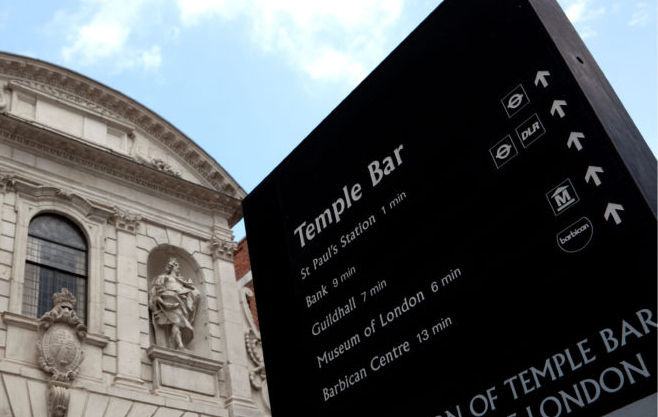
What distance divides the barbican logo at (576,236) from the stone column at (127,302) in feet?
41.2

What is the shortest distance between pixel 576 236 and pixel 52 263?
14.0 m

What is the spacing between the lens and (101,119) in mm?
19031

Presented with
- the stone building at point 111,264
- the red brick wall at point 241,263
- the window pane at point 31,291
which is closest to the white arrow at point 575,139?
the stone building at point 111,264

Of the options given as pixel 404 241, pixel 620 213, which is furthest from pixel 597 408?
pixel 404 241

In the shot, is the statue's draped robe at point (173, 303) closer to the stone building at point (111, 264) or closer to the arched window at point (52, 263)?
the stone building at point (111, 264)

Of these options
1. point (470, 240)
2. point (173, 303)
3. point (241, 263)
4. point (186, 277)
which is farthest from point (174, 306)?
point (470, 240)

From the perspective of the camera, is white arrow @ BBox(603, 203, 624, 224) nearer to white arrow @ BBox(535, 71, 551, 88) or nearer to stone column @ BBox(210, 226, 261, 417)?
white arrow @ BBox(535, 71, 551, 88)

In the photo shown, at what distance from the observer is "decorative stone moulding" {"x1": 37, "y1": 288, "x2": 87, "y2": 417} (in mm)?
13555

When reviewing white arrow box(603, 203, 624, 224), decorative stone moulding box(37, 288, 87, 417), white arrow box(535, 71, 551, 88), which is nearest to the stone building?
decorative stone moulding box(37, 288, 87, 417)

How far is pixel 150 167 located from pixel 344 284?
14.1m

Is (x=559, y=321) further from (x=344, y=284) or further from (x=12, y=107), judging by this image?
(x=12, y=107)

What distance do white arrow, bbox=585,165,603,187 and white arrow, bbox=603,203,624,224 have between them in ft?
0.54

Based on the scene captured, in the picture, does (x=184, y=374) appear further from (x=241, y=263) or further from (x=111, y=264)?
(x=241, y=263)

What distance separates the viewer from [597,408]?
356 centimetres
